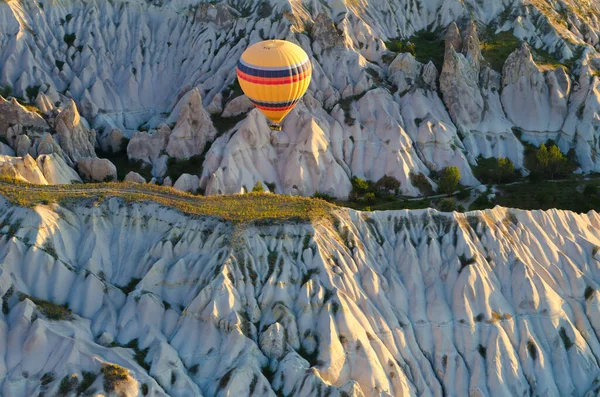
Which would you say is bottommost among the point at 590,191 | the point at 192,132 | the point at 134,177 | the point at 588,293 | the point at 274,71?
the point at 590,191

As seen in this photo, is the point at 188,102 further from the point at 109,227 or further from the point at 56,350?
the point at 56,350

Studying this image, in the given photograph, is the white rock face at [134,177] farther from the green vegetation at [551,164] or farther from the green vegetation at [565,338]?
the green vegetation at [565,338]

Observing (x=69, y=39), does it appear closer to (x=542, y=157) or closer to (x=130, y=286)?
(x=542, y=157)

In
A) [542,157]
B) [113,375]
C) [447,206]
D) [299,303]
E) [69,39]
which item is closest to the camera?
[113,375]

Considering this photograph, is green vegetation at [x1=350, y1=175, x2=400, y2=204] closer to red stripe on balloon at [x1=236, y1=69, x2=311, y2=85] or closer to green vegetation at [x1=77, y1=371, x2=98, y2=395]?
red stripe on balloon at [x1=236, y1=69, x2=311, y2=85]

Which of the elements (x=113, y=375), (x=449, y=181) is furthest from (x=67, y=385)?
(x=449, y=181)
